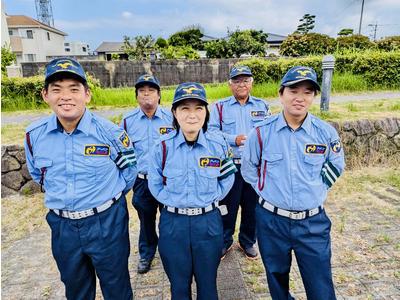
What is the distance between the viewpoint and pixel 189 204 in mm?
2162

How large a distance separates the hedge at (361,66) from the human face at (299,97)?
6.91 m

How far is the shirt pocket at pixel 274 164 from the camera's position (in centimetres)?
220

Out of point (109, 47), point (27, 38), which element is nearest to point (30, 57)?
point (27, 38)

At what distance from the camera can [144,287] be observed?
9.75ft

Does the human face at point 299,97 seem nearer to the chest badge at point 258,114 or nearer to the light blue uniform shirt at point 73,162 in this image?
the chest badge at point 258,114

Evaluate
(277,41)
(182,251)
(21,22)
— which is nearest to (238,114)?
(182,251)

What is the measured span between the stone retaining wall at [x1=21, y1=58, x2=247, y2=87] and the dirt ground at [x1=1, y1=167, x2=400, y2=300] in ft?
34.6

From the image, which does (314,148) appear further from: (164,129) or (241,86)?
(164,129)

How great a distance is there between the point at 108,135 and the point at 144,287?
159 cm

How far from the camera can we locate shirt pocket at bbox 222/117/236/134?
10.3ft

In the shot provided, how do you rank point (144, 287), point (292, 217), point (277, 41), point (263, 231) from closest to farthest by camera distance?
1. point (292, 217)
2. point (263, 231)
3. point (144, 287)
4. point (277, 41)

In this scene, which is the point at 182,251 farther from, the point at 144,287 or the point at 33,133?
the point at 33,133

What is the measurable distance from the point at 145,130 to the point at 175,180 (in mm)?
982

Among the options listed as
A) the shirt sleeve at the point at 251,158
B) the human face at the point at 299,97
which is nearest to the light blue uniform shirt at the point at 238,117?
the shirt sleeve at the point at 251,158
